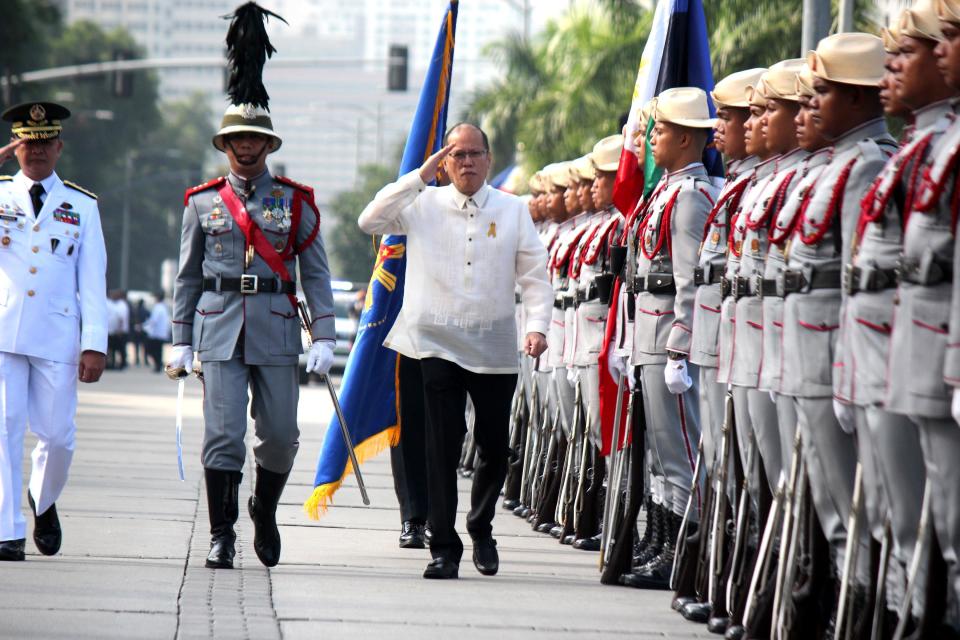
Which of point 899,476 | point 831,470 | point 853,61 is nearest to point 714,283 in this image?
point 853,61

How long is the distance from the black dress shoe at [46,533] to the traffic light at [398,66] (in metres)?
26.4

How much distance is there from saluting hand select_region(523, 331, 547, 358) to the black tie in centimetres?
245

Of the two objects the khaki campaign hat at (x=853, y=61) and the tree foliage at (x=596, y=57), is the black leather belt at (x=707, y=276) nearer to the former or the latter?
the khaki campaign hat at (x=853, y=61)

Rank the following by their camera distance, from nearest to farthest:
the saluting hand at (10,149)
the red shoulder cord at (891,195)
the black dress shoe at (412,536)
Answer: the red shoulder cord at (891,195), the saluting hand at (10,149), the black dress shoe at (412,536)

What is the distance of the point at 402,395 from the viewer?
9633mm

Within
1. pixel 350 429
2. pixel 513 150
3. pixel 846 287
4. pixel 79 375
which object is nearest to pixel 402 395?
pixel 350 429

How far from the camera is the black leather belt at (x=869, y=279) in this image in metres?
5.85

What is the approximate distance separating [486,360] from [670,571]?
1.30m

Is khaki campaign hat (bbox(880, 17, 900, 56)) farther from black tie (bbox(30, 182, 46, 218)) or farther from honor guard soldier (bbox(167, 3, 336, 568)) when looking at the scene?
black tie (bbox(30, 182, 46, 218))

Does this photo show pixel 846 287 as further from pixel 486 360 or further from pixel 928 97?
pixel 486 360

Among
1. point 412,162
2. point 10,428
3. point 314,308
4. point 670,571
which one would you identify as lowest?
point 670,571

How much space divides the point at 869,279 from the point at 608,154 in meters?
5.03

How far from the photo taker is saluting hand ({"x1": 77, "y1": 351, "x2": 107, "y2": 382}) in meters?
8.80

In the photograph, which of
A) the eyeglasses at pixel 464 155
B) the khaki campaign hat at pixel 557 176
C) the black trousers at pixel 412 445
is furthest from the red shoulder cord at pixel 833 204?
the khaki campaign hat at pixel 557 176
